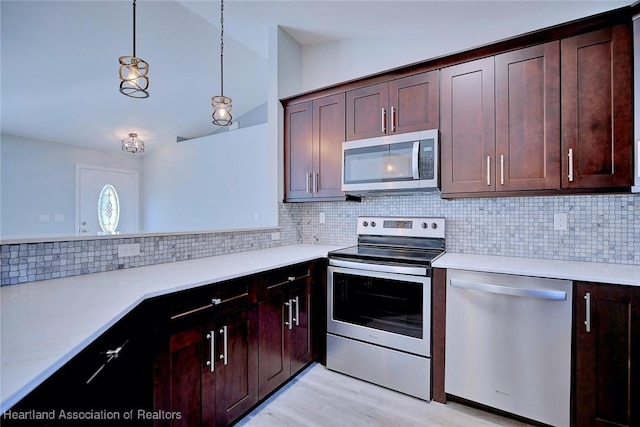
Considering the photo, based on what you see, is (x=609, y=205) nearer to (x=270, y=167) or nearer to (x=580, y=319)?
(x=580, y=319)

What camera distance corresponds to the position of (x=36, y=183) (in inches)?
195

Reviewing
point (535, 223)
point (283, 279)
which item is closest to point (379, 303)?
point (283, 279)

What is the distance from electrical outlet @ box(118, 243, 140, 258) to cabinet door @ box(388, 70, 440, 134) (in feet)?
6.42

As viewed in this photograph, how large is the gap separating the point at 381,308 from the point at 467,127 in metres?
1.42

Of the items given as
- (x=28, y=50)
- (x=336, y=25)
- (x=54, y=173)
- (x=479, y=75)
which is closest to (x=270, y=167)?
(x=336, y=25)

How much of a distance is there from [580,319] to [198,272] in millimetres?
2041

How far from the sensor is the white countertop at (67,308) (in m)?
0.65

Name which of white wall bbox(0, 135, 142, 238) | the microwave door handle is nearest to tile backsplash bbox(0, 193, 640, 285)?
the microwave door handle

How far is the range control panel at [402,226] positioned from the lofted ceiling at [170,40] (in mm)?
1491

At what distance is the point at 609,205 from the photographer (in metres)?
1.86

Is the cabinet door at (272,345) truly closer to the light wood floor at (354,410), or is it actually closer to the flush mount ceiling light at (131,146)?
the light wood floor at (354,410)

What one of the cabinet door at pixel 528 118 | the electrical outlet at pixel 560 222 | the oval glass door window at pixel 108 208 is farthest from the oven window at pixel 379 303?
the oval glass door window at pixel 108 208

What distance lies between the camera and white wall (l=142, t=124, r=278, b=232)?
4520 millimetres

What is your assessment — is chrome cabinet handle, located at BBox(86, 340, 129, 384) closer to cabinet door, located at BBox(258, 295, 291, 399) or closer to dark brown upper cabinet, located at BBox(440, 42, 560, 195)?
cabinet door, located at BBox(258, 295, 291, 399)
